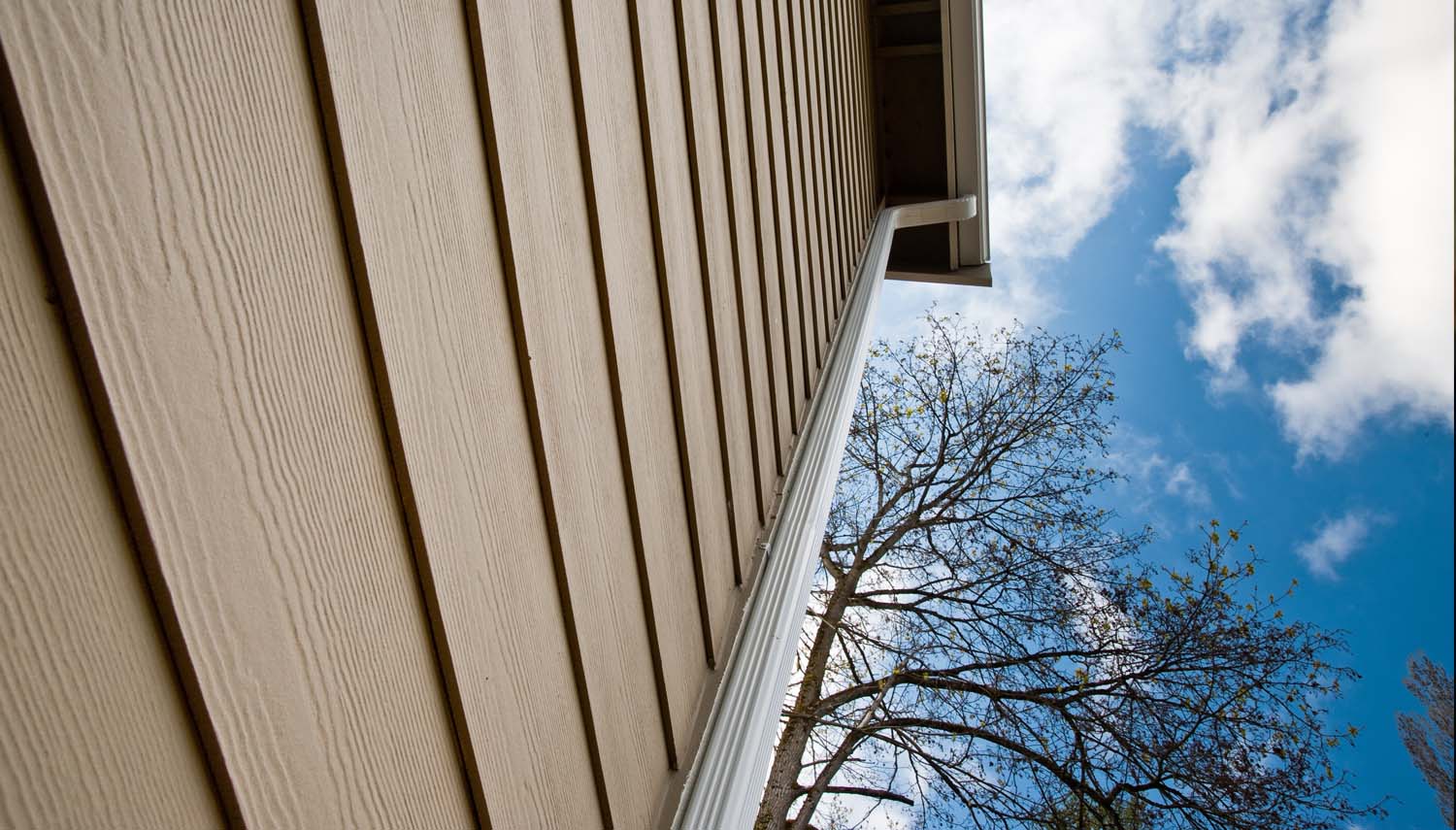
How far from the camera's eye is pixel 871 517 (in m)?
9.28

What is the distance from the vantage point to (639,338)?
146 cm

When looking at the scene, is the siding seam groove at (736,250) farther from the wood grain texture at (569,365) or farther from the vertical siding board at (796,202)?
the wood grain texture at (569,365)

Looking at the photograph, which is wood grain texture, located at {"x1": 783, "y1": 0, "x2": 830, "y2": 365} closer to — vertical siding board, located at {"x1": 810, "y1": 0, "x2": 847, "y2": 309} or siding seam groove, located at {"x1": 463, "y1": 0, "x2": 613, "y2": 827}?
vertical siding board, located at {"x1": 810, "y1": 0, "x2": 847, "y2": 309}

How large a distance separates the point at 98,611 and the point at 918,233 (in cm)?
558

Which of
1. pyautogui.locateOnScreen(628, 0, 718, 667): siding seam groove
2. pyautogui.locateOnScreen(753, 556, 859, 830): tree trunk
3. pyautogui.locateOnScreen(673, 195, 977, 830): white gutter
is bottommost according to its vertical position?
pyautogui.locateOnScreen(753, 556, 859, 830): tree trunk

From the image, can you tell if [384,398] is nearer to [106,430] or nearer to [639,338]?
[106,430]

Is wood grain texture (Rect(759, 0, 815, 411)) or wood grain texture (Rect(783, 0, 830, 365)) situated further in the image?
wood grain texture (Rect(783, 0, 830, 365))

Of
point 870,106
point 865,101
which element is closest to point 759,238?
point 865,101

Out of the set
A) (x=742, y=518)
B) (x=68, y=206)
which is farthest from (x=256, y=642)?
(x=742, y=518)

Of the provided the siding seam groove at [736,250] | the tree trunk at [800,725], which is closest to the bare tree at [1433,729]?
the siding seam groove at [736,250]

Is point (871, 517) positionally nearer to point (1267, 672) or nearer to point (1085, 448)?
point (1085, 448)

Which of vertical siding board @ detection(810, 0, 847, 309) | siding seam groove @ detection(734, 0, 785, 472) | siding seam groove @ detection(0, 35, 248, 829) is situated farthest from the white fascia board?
siding seam groove @ detection(0, 35, 248, 829)

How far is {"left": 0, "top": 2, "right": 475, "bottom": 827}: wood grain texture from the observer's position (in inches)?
21.7

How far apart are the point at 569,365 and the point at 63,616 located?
2.46ft
